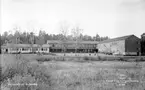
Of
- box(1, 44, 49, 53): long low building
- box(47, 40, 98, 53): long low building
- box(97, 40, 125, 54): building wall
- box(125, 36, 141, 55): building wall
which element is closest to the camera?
box(125, 36, 141, 55): building wall

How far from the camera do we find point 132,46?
38.4 meters

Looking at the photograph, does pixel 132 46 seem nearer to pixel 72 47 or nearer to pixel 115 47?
pixel 115 47

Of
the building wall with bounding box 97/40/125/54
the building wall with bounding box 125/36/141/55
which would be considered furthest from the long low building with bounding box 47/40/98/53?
the building wall with bounding box 125/36/141/55

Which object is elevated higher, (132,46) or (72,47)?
(132,46)

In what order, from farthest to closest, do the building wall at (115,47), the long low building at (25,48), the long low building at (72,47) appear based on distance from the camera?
1. the long low building at (72,47)
2. the long low building at (25,48)
3. the building wall at (115,47)

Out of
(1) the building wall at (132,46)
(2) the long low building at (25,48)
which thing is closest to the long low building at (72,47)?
(2) the long low building at (25,48)

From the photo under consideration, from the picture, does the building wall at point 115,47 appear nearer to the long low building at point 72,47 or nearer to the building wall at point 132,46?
the building wall at point 132,46

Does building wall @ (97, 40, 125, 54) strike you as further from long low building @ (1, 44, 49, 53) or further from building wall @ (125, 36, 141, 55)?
long low building @ (1, 44, 49, 53)

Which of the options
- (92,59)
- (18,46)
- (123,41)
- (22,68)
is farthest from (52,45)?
(22,68)

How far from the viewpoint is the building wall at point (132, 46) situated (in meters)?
37.8

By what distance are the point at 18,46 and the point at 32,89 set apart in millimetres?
44393

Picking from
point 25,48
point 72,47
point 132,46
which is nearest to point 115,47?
point 132,46

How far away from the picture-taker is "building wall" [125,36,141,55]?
37.8 metres

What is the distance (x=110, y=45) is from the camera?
48656mm
